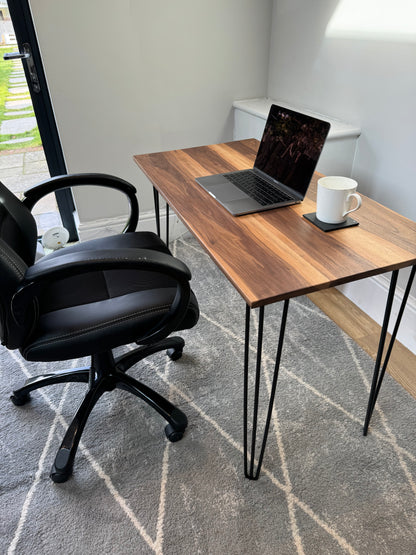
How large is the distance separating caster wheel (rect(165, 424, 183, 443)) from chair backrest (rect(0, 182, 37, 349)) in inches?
23.3

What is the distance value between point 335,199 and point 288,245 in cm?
18

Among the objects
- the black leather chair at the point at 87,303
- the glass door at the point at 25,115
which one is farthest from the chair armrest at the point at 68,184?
the glass door at the point at 25,115

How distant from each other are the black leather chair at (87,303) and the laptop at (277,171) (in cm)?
29

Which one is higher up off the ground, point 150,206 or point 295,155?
point 295,155

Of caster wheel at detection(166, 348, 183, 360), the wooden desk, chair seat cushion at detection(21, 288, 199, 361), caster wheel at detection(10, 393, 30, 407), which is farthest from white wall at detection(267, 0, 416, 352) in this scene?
caster wheel at detection(10, 393, 30, 407)

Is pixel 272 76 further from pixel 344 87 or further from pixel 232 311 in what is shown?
pixel 232 311

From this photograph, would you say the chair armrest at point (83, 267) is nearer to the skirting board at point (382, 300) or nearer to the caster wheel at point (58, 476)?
the caster wheel at point (58, 476)

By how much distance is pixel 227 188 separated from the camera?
1405 mm

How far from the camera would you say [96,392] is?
1.46 meters

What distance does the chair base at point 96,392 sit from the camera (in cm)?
132

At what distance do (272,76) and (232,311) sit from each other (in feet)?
4.41

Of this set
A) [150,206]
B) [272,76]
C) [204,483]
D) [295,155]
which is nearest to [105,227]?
[150,206]

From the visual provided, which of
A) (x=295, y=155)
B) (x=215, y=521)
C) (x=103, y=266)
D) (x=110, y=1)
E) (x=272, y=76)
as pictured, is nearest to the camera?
(x=103, y=266)

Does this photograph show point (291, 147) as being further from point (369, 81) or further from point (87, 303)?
point (87, 303)
